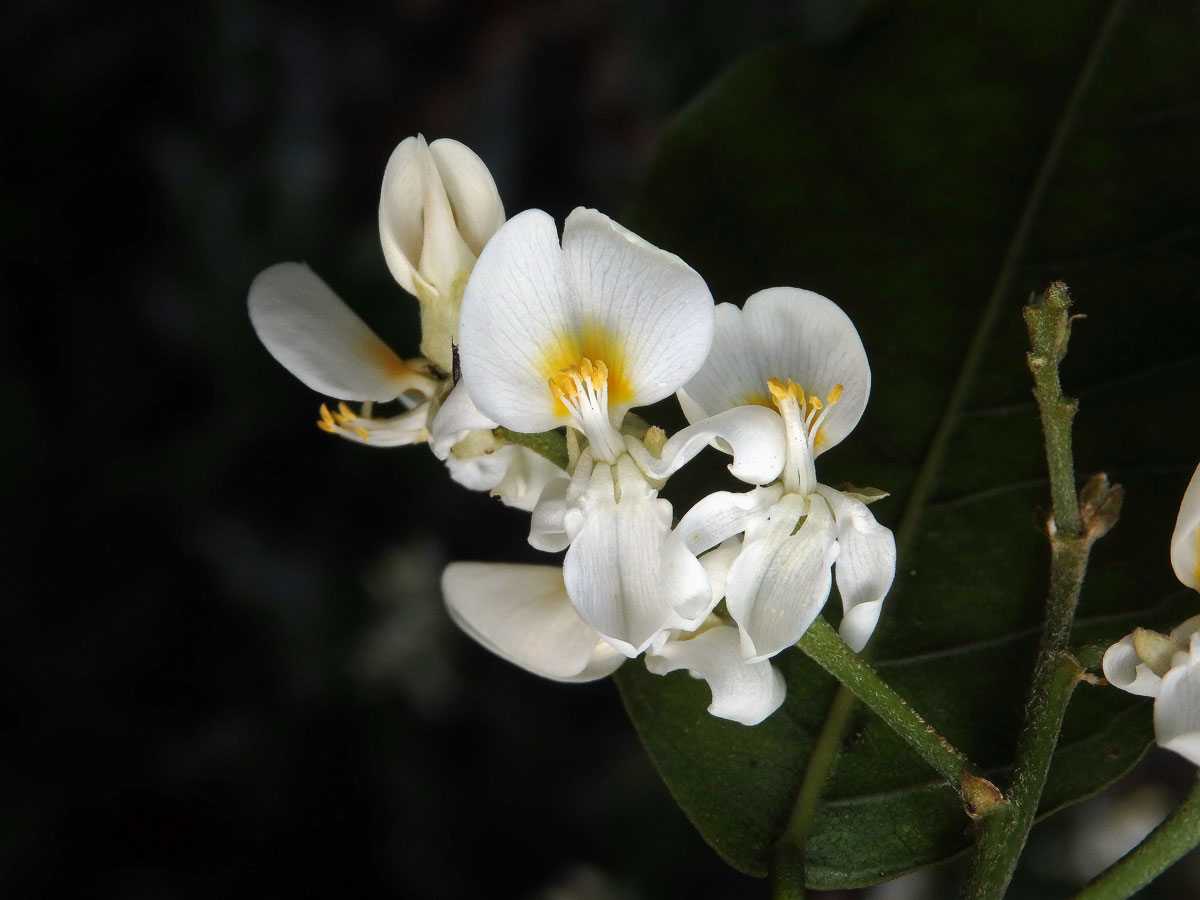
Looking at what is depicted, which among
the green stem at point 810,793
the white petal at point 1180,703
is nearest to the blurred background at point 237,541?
the green stem at point 810,793

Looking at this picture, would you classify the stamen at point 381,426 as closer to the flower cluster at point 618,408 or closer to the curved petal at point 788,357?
the flower cluster at point 618,408

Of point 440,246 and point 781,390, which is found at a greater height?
point 440,246

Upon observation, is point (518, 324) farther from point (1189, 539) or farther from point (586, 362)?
point (1189, 539)

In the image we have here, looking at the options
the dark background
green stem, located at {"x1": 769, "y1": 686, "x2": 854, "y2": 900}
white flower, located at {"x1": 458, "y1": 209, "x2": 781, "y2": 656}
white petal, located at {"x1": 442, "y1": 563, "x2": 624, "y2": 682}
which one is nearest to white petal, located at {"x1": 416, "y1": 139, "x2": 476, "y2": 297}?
white flower, located at {"x1": 458, "y1": 209, "x2": 781, "y2": 656}

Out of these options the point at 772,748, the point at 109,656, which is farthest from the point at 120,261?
the point at 772,748

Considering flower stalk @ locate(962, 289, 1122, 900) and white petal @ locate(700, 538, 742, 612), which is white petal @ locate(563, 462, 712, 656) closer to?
white petal @ locate(700, 538, 742, 612)

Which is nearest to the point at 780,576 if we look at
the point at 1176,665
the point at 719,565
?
the point at 719,565
